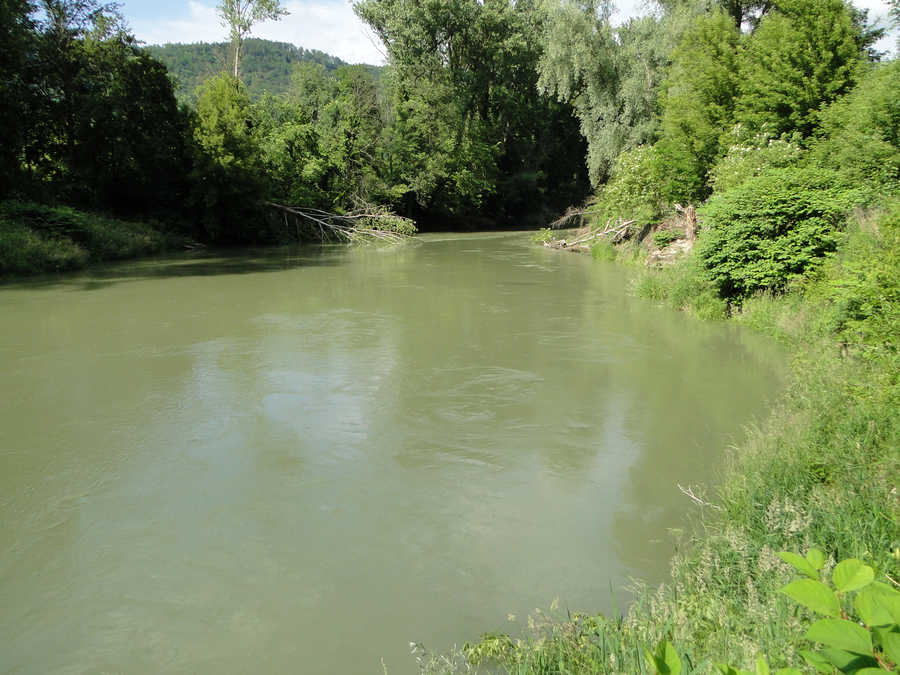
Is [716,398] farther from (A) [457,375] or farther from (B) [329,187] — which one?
(B) [329,187]

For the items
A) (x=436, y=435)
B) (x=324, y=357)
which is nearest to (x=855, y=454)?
(x=436, y=435)

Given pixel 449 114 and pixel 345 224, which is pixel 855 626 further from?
pixel 449 114

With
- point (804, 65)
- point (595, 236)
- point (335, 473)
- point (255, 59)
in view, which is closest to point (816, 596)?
point (335, 473)

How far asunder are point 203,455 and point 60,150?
24.3 m

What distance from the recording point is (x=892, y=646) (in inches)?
46.0

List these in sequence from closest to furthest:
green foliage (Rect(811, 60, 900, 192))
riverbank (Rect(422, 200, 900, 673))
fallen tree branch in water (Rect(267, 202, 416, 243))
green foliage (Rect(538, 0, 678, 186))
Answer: riverbank (Rect(422, 200, 900, 673)), green foliage (Rect(811, 60, 900, 192)), green foliage (Rect(538, 0, 678, 186)), fallen tree branch in water (Rect(267, 202, 416, 243))

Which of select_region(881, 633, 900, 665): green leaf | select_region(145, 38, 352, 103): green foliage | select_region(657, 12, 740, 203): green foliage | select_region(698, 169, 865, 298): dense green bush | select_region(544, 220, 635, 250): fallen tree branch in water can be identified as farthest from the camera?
select_region(145, 38, 352, 103): green foliage

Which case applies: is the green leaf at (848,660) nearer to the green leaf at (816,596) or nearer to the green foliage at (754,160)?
the green leaf at (816,596)

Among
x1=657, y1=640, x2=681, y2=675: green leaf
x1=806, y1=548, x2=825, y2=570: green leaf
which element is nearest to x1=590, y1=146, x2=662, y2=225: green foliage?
x1=806, y1=548, x2=825, y2=570: green leaf

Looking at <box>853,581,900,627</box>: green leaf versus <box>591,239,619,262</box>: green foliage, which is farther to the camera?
<box>591,239,619,262</box>: green foliage

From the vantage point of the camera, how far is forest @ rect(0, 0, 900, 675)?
11.3 ft

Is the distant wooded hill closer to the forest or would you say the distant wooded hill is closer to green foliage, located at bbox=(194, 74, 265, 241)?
the forest

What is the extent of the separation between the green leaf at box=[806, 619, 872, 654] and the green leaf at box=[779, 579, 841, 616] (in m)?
0.03

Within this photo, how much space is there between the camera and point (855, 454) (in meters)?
4.68
